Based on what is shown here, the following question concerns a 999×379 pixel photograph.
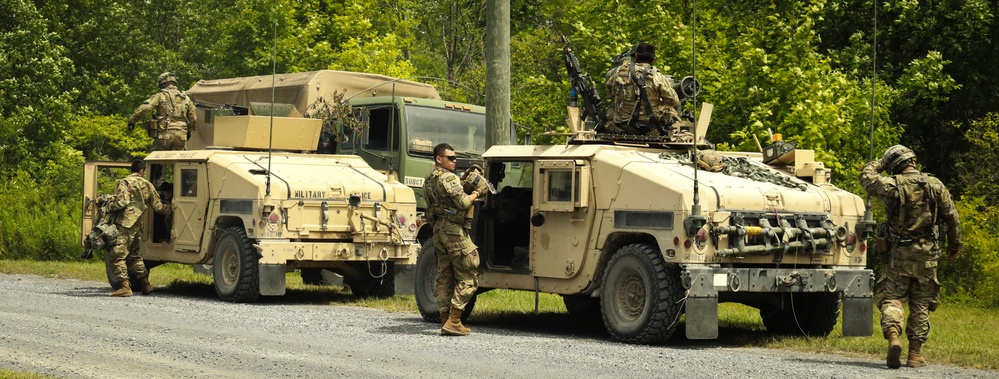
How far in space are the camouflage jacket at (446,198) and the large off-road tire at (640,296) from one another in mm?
1476

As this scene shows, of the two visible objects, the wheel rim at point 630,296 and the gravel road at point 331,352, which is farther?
the wheel rim at point 630,296

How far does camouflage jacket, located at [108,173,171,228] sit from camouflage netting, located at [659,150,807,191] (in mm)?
7554

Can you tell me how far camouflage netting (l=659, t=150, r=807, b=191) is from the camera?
1401 centimetres

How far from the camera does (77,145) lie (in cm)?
4103

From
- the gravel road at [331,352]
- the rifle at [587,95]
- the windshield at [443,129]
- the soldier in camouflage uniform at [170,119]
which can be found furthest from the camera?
the windshield at [443,129]

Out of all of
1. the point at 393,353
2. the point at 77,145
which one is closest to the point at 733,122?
the point at 393,353

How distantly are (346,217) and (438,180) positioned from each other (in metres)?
4.05

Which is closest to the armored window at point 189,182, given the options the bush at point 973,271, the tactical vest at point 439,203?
the tactical vest at point 439,203

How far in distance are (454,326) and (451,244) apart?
2.48 ft

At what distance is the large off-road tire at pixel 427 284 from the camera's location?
15.6 m

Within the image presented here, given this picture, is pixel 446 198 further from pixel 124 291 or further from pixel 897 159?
pixel 124 291

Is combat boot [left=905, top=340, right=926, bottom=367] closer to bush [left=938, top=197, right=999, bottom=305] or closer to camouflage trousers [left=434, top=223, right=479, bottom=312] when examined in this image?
camouflage trousers [left=434, top=223, right=479, bottom=312]

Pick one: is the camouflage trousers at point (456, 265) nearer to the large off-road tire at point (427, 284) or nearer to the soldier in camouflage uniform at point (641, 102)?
the large off-road tire at point (427, 284)

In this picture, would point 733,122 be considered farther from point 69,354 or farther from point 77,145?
point 77,145
